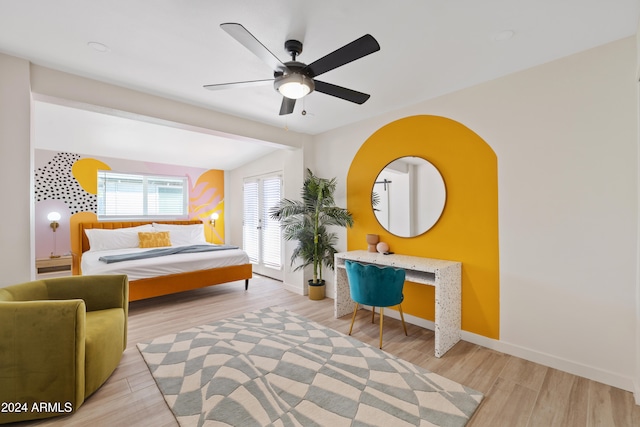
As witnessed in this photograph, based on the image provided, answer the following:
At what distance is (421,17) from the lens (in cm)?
187

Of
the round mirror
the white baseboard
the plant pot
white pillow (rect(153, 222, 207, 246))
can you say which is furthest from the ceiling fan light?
white pillow (rect(153, 222, 207, 246))

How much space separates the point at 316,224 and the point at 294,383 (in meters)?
2.29

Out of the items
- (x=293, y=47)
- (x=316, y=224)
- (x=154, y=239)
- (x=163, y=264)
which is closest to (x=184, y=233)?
(x=154, y=239)

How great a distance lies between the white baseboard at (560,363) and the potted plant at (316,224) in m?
2.00

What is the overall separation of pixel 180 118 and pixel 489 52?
3.16 m

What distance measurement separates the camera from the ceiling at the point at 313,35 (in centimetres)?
178

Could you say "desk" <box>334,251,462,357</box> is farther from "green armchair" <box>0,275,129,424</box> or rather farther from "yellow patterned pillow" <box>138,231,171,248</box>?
"yellow patterned pillow" <box>138,231,171,248</box>

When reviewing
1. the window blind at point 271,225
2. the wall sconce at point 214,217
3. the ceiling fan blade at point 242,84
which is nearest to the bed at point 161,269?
the window blind at point 271,225

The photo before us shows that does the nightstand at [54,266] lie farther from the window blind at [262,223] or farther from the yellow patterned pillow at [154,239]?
the window blind at [262,223]

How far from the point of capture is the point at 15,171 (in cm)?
233

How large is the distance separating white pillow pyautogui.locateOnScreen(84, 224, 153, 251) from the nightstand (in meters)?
0.46

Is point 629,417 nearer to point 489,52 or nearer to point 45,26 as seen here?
point 489,52

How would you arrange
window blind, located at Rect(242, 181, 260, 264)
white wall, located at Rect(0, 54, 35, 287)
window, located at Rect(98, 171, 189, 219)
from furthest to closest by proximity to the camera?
1. window blind, located at Rect(242, 181, 260, 264)
2. window, located at Rect(98, 171, 189, 219)
3. white wall, located at Rect(0, 54, 35, 287)

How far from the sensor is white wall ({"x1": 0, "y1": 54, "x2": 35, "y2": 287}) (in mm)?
2289
